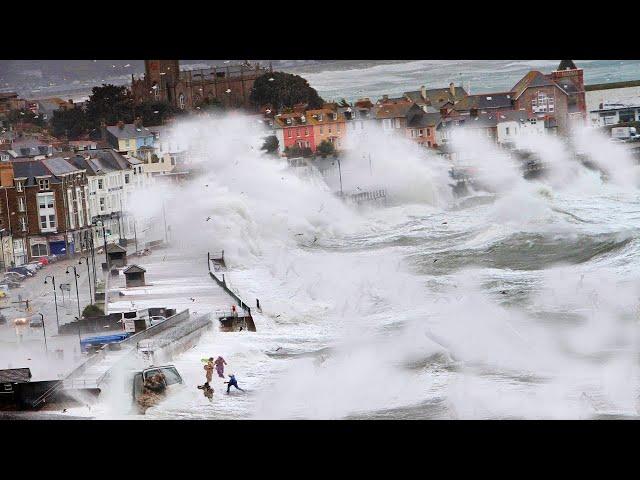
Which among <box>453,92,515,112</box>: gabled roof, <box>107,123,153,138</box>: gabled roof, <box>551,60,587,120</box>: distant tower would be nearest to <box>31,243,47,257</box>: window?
<box>107,123,153,138</box>: gabled roof

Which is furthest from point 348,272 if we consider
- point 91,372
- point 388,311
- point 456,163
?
point 91,372

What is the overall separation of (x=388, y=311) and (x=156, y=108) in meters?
1.89

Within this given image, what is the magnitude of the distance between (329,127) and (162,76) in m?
1.13

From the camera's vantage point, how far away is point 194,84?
7883 millimetres

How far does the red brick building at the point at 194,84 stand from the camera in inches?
303

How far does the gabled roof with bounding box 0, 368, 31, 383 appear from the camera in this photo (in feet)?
23.4

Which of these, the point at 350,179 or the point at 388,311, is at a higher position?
the point at 350,179

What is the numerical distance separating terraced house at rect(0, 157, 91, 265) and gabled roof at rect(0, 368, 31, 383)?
0.92 m

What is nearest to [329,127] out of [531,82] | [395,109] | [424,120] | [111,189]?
[395,109]

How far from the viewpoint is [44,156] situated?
8.02 meters

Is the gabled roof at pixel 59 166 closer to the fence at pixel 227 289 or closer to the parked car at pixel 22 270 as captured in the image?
the parked car at pixel 22 270

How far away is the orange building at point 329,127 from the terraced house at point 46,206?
1.43m
